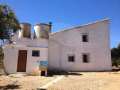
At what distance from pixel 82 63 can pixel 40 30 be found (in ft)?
21.8

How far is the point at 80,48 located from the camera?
78.5 feet

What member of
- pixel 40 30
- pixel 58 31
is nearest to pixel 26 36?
pixel 40 30

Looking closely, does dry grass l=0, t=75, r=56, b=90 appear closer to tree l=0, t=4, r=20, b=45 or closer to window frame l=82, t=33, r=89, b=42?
tree l=0, t=4, r=20, b=45

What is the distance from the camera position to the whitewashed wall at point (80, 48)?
23.3 meters

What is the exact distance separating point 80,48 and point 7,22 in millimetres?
11544

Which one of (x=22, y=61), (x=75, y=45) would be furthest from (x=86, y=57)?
(x=22, y=61)

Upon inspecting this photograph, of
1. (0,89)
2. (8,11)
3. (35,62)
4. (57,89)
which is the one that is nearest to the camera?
(57,89)

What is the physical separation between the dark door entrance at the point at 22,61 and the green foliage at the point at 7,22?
5.22 meters

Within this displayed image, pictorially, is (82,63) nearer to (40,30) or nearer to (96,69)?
(96,69)

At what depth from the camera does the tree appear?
14.6 meters

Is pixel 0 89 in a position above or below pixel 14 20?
below

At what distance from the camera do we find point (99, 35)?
2461 cm

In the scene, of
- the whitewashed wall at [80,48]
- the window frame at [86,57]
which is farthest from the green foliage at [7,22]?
the window frame at [86,57]

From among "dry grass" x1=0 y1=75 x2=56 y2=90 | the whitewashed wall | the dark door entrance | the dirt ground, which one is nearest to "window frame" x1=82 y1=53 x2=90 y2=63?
the whitewashed wall
